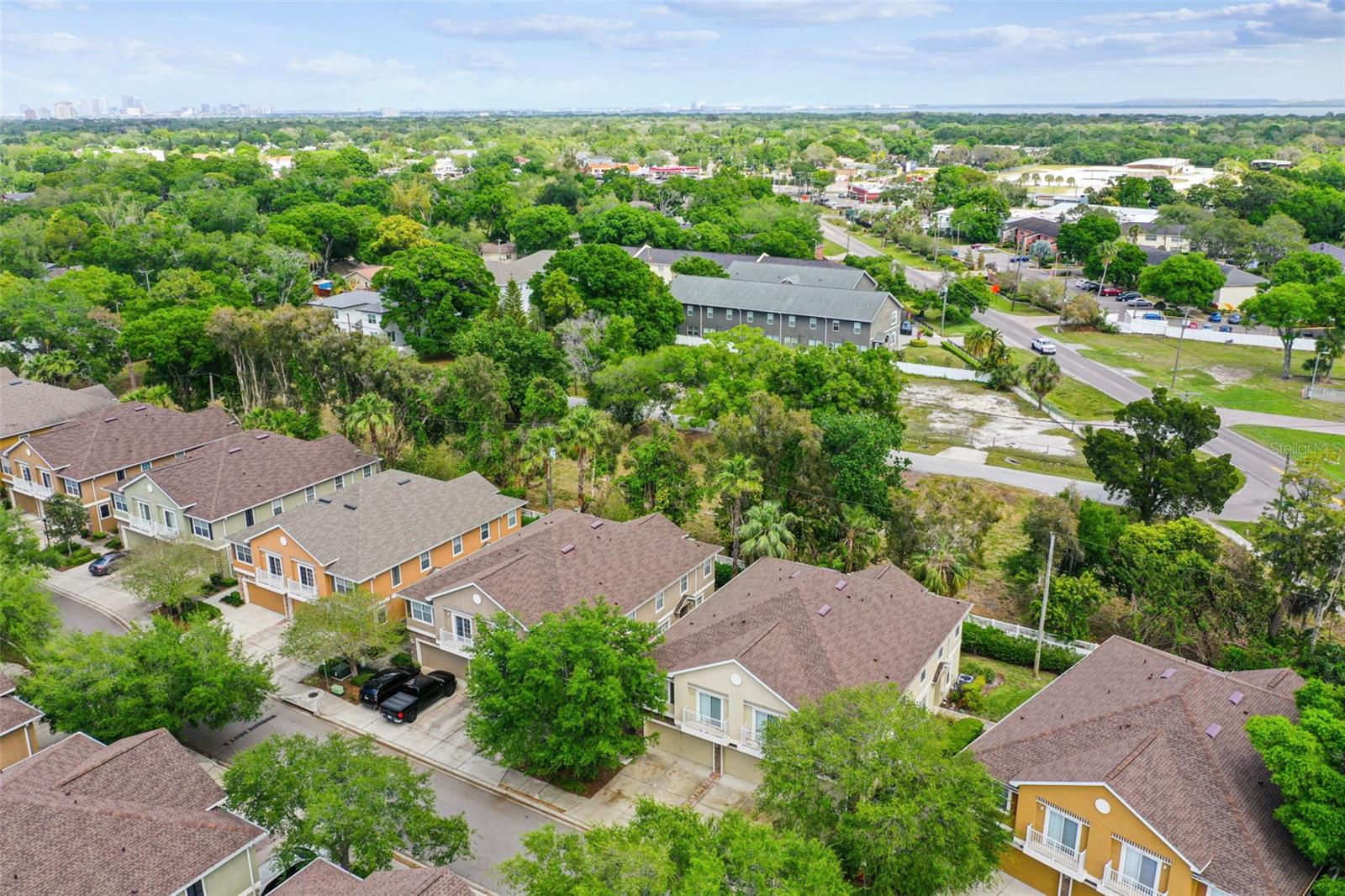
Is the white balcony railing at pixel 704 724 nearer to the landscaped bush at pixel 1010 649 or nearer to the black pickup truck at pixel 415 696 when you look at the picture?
the black pickup truck at pixel 415 696

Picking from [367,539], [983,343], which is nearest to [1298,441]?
[983,343]

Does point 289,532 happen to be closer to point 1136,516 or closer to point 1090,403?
point 1136,516

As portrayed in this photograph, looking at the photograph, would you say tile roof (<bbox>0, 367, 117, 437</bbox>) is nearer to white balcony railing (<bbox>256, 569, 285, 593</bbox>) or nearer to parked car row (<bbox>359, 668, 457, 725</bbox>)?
white balcony railing (<bbox>256, 569, 285, 593</bbox>)

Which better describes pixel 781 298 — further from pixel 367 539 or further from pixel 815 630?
pixel 815 630

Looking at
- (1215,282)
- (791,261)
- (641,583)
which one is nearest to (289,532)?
(641,583)

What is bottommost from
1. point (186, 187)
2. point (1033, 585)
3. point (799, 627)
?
point (1033, 585)

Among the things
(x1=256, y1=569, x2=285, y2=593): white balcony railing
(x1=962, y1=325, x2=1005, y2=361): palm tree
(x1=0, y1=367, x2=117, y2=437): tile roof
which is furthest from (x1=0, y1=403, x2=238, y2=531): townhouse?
(x1=962, y1=325, x2=1005, y2=361): palm tree

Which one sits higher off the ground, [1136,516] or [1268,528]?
[1268,528]
